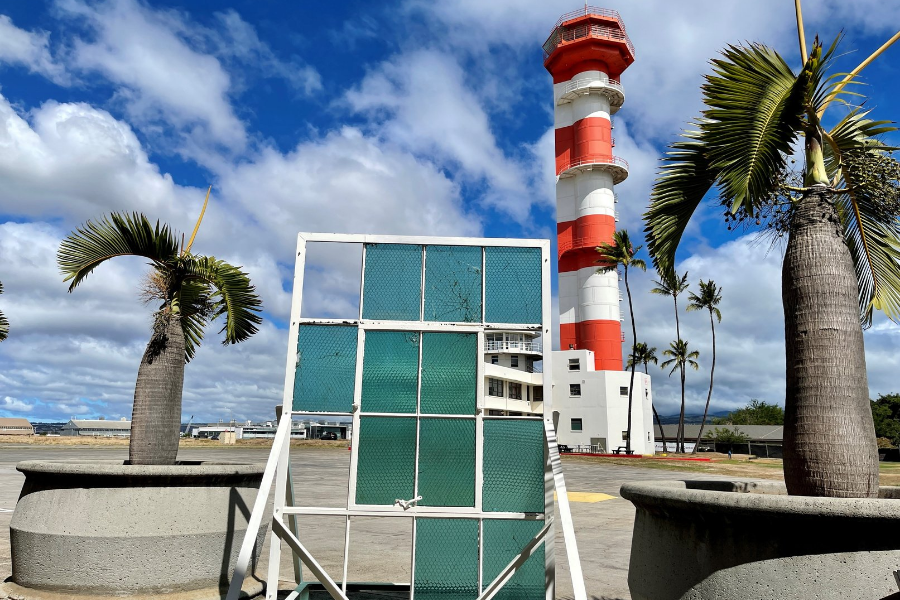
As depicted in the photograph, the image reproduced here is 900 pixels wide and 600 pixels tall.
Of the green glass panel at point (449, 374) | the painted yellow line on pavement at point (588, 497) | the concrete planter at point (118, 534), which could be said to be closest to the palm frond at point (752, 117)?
the green glass panel at point (449, 374)

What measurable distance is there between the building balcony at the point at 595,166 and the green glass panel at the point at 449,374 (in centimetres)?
5021

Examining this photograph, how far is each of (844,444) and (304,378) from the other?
397cm

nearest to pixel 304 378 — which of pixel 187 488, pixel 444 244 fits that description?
pixel 187 488

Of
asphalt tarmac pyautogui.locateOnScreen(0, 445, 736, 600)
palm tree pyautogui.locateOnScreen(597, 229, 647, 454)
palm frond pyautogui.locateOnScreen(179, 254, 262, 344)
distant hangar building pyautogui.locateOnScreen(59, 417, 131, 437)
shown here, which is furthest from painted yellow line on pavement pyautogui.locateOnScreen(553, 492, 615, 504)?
distant hangar building pyautogui.locateOnScreen(59, 417, 131, 437)

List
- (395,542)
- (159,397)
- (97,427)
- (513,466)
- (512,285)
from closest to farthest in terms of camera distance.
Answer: (513,466) < (512,285) < (159,397) < (395,542) < (97,427)

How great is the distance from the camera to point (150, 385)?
21.2ft

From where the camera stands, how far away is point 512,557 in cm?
528

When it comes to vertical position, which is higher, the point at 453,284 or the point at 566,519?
the point at 453,284

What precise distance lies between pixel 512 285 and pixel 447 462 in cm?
165

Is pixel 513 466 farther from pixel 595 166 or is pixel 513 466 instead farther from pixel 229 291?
pixel 595 166

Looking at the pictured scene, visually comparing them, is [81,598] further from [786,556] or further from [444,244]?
[786,556]

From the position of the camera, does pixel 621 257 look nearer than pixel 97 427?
Yes

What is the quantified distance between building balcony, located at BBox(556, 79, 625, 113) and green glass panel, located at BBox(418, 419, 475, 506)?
2139 inches

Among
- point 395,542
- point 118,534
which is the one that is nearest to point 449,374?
point 118,534
